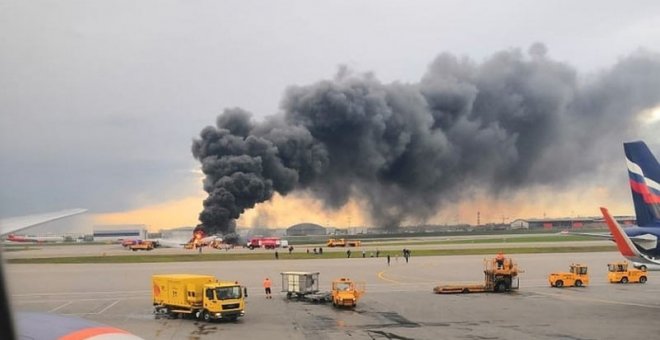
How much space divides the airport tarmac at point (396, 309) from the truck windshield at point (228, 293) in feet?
4.13

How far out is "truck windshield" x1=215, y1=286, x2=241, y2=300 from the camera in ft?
95.5

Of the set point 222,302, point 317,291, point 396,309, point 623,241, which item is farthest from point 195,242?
point 623,241

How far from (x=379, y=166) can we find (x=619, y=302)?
9317 centimetres

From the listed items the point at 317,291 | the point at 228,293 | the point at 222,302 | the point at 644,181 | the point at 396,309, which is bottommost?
the point at 396,309

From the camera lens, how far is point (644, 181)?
108 ft

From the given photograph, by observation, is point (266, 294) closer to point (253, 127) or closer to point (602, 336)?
point (602, 336)

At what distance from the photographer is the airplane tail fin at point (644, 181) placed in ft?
107

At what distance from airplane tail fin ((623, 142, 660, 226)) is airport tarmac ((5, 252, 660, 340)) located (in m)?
4.86

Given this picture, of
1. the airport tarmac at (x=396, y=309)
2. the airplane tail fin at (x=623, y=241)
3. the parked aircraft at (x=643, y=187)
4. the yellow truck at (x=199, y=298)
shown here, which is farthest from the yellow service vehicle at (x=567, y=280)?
the yellow truck at (x=199, y=298)

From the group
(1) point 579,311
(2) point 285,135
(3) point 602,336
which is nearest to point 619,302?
(1) point 579,311

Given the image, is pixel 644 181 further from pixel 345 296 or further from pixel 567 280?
pixel 345 296

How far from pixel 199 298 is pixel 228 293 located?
5.08 feet

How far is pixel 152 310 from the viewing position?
1297 inches

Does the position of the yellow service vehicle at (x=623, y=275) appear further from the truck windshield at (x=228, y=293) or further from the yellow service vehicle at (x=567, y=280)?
the truck windshield at (x=228, y=293)
